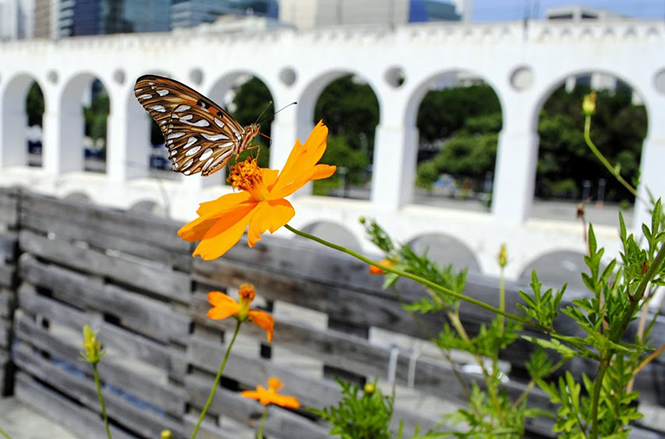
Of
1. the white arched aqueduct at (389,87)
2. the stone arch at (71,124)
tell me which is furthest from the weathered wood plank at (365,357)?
the stone arch at (71,124)

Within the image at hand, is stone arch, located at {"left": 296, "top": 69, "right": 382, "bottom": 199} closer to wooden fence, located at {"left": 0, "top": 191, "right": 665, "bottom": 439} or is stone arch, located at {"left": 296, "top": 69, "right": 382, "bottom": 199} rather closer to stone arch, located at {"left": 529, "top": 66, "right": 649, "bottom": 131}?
stone arch, located at {"left": 529, "top": 66, "right": 649, "bottom": 131}

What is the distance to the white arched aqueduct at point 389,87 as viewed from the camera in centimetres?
933

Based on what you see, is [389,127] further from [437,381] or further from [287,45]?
[437,381]

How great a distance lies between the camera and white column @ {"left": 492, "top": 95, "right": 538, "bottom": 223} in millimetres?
9938

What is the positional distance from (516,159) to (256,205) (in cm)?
976

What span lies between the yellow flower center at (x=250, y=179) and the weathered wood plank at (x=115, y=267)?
1497mm

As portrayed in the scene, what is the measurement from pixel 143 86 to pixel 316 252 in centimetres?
114

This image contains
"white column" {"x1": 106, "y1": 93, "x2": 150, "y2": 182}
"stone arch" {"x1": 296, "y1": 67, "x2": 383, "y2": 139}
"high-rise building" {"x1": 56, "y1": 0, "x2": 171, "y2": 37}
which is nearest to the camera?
"stone arch" {"x1": 296, "y1": 67, "x2": 383, "y2": 139}

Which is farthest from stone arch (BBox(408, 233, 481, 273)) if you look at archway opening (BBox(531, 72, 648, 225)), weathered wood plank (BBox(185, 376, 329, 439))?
weathered wood plank (BBox(185, 376, 329, 439))

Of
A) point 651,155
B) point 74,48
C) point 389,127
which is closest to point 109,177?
point 74,48

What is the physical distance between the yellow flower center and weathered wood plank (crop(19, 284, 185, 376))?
5.24 ft

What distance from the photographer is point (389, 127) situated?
1087cm

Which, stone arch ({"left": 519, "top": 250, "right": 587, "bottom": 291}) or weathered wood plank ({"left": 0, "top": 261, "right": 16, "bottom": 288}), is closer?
weathered wood plank ({"left": 0, "top": 261, "right": 16, "bottom": 288})

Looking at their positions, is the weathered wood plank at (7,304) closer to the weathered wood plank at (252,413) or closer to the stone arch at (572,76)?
the weathered wood plank at (252,413)
